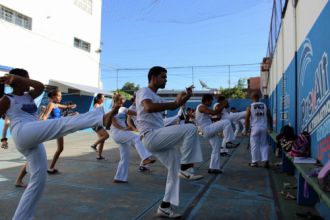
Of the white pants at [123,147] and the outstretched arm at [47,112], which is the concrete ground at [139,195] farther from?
the outstretched arm at [47,112]

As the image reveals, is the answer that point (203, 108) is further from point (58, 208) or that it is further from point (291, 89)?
point (58, 208)

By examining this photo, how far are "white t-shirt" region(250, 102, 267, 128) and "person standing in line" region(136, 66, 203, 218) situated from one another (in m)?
4.95

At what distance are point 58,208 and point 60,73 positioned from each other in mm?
18840

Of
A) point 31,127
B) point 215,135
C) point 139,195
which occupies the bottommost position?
point 139,195

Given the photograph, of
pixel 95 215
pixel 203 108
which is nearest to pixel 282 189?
pixel 203 108

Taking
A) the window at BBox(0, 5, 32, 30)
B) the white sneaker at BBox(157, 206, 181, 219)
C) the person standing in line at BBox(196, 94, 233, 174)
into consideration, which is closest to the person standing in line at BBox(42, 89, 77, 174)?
the person standing in line at BBox(196, 94, 233, 174)

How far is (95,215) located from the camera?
16.3 ft

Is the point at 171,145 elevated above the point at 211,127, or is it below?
below

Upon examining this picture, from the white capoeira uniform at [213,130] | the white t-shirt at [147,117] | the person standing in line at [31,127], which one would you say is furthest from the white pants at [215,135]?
the person standing in line at [31,127]

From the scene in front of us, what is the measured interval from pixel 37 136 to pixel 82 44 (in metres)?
23.3

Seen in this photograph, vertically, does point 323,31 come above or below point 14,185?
above

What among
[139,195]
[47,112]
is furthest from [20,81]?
[47,112]

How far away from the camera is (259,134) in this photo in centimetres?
968

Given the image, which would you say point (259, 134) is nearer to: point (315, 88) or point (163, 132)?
point (315, 88)
